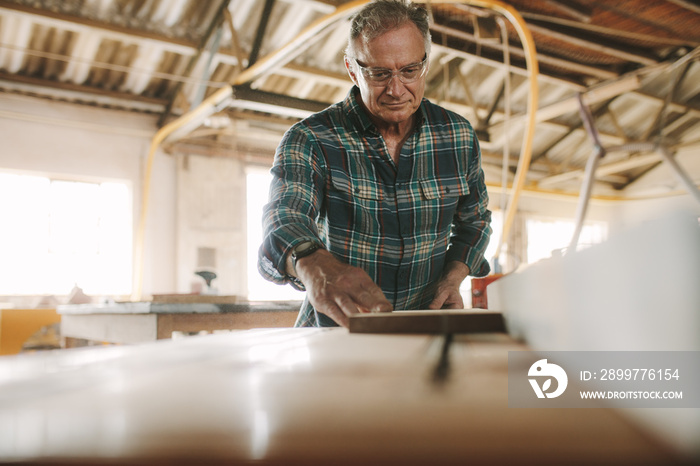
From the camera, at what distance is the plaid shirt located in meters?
1.62

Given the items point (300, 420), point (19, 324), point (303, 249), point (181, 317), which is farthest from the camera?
point (19, 324)

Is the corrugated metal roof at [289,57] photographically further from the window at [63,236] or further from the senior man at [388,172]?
the senior man at [388,172]

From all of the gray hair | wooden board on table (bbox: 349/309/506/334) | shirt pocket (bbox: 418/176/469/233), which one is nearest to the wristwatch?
wooden board on table (bbox: 349/309/506/334)

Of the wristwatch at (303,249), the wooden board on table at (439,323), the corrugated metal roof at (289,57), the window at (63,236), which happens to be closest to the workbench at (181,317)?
the wristwatch at (303,249)

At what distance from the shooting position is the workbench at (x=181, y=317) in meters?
2.10

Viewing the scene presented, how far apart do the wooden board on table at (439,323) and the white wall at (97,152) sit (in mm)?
6532

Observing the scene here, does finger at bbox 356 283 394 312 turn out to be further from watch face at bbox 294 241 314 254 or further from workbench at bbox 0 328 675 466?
workbench at bbox 0 328 675 466

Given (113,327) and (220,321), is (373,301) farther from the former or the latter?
(113,327)

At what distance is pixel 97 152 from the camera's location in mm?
6824

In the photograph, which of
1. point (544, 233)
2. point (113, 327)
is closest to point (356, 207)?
point (113, 327)

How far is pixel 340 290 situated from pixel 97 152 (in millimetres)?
6700

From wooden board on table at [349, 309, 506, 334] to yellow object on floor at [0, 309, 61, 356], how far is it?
498 cm

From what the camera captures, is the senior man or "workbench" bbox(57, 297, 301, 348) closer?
the senior man

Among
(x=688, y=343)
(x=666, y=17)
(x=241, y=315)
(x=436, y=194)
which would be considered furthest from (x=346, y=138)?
(x=666, y=17)
